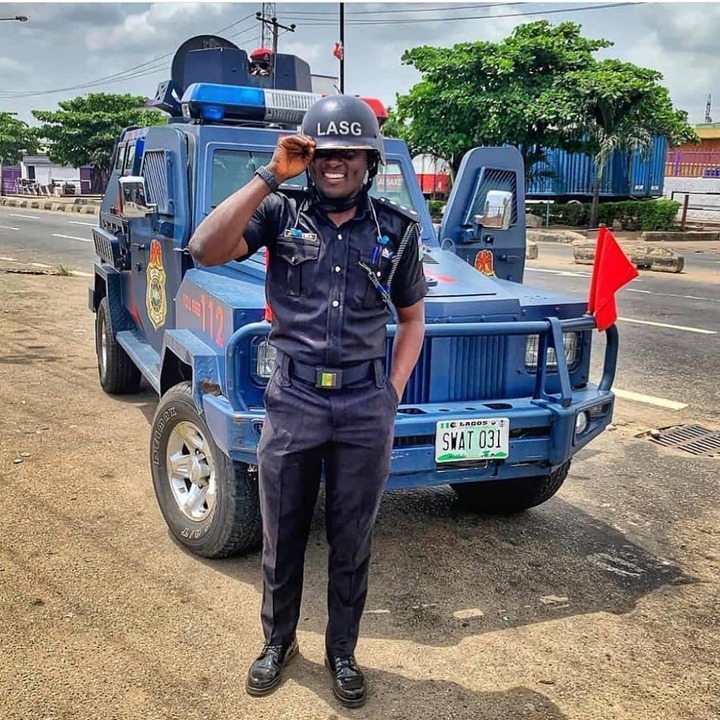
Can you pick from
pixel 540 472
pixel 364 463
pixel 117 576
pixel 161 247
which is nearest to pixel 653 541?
pixel 540 472

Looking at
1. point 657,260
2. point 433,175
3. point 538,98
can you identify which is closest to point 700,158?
point 433,175

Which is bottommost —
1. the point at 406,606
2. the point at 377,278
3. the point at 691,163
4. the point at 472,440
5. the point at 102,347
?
the point at 406,606

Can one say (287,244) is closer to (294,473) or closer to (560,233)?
(294,473)

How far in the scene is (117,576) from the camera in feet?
12.0

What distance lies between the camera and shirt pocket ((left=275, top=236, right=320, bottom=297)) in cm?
268

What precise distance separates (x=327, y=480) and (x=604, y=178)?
32.4m

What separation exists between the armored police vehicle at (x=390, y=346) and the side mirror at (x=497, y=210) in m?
0.01

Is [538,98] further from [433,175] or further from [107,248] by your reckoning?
[107,248]

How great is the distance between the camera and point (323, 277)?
8.78 feet

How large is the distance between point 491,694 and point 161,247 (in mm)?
3107

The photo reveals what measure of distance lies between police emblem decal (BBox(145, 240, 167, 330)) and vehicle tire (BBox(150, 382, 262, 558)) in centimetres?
116

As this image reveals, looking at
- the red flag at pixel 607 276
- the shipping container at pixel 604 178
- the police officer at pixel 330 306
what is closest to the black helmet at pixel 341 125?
the police officer at pixel 330 306

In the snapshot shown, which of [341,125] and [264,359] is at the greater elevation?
[341,125]

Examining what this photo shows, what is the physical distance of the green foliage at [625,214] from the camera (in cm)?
2664
